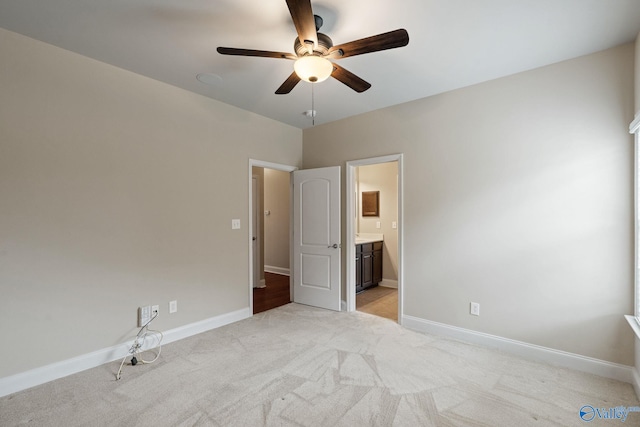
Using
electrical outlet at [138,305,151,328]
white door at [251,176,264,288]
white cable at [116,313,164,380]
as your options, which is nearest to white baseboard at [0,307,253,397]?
white cable at [116,313,164,380]

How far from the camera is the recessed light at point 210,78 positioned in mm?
2846

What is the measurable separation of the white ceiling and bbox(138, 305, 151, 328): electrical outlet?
226cm

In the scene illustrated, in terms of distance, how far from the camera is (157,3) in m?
1.90

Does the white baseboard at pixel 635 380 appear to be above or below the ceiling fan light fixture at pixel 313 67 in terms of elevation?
below

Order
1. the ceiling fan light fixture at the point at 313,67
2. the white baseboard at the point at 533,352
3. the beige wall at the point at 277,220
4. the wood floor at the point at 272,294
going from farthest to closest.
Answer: the beige wall at the point at 277,220 → the wood floor at the point at 272,294 → the white baseboard at the point at 533,352 → the ceiling fan light fixture at the point at 313,67

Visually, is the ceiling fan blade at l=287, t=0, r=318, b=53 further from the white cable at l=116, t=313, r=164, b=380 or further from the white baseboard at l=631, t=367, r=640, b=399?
the white baseboard at l=631, t=367, r=640, b=399

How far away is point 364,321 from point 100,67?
3.74m

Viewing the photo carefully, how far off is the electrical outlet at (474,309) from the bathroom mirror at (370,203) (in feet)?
8.87

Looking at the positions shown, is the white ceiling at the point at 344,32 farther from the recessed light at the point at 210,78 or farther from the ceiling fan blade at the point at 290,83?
the ceiling fan blade at the point at 290,83

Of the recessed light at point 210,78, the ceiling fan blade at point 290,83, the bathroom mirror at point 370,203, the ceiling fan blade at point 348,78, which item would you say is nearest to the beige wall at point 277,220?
the bathroom mirror at point 370,203

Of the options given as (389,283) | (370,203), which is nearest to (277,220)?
(370,203)

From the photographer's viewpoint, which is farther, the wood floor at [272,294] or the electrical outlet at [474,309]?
the wood floor at [272,294]

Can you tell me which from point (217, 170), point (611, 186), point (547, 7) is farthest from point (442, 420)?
point (217, 170)

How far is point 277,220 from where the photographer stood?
661 centimetres
